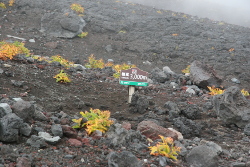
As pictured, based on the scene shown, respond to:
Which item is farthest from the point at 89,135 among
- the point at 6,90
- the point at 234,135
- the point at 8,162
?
the point at 234,135

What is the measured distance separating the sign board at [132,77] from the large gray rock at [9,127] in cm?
431

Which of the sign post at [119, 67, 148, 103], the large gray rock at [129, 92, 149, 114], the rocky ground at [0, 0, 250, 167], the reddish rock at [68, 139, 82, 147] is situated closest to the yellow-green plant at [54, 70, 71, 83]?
the rocky ground at [0, 0, 250, 167]

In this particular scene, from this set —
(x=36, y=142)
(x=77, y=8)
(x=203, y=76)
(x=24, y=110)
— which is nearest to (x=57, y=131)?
(x=36, y=142)

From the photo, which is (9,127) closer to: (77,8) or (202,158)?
(202,158)

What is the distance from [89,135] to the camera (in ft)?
17.1

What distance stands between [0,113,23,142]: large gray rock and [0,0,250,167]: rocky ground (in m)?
0.01

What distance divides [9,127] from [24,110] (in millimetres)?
811

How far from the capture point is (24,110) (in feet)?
16.5

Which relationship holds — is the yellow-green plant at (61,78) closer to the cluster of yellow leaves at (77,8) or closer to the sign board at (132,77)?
the sign board at (132,77)

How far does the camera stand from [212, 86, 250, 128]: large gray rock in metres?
7.11

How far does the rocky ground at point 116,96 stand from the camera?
14.5ft

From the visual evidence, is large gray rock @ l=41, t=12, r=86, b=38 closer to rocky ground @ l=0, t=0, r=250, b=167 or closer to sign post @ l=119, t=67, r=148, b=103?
rocky ground @ l=0, t=0, r=250, b=167

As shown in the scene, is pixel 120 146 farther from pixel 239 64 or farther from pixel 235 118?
pixel 239 64

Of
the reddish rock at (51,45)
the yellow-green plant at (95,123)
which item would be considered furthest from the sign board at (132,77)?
the reddish rock at (51,45)
